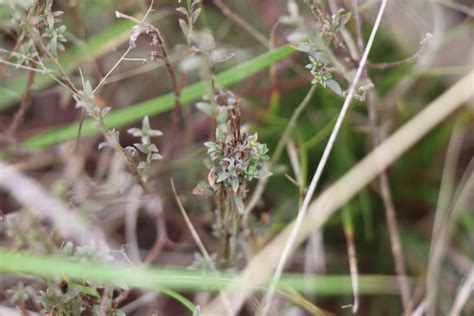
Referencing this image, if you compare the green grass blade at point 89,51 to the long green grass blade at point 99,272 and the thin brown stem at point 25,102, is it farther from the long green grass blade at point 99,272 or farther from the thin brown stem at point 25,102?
the long green grass blade at point 99,272

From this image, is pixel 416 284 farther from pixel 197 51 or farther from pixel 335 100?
pixel 197 51

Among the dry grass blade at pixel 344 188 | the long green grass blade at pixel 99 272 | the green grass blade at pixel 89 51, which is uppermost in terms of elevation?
the green grass blade at pixel 89 51

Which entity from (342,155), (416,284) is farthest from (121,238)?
(416,284)

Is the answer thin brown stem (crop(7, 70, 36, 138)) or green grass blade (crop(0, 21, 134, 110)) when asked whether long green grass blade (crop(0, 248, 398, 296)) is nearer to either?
thin brown stem (crop(7, 70, 36, 138))

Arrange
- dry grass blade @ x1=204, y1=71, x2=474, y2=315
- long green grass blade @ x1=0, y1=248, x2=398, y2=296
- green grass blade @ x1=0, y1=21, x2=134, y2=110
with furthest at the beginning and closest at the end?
green grass blade @ x1=0, y1=21, x2=134, y2=110, dry grass blade @ x1=204, y1=71, x2=474, y2=315, long green grass blade @ x1=0, y1=248, x2=398, y2=296

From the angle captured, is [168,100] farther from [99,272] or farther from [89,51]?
[99,272]

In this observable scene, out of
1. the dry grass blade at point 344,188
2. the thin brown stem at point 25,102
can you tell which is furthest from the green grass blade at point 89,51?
the dry grass blade at point 344,188

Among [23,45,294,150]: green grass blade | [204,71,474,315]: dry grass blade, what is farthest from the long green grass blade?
[23,45,294,150]: green grass blade
